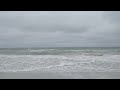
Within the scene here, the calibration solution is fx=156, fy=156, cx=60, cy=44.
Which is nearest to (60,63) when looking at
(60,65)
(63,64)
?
(63,64)

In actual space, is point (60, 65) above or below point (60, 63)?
below

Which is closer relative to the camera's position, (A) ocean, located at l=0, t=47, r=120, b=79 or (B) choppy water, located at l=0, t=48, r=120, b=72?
(A) ocean, located at l=0, t=47, r=120, b=79

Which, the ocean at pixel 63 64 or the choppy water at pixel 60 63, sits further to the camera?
the choppy water at pixel 60 63

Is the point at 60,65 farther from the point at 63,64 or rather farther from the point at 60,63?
the point at 60,63

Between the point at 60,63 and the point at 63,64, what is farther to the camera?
the point at 60,63

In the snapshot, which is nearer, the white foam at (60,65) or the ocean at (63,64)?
the ocean at (63,64)
